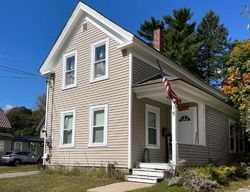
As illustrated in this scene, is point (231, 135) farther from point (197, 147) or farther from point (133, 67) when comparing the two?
point (133, 67)

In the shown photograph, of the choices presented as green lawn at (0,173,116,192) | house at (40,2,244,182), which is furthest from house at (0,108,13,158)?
green lawn at (0,173,116,192)

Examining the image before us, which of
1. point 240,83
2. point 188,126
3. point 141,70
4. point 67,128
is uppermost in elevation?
point 240,83

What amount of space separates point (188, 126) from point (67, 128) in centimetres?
584

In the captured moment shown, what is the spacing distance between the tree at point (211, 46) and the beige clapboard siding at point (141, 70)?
22.9m

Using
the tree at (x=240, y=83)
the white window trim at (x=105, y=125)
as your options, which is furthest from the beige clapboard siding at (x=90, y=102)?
the tree at (x=240, y=83)

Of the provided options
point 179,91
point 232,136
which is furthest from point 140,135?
point 232,136

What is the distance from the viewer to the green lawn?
11273 mm

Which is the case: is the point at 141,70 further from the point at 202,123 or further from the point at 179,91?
the point at 202,123

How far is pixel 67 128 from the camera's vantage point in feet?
54.7

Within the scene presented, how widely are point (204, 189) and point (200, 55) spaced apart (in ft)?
98.7

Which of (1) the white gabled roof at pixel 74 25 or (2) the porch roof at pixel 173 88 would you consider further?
(1) the white gabled roof at pixel 74 25

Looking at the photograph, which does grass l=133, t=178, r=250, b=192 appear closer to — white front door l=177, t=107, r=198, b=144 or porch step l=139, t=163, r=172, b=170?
porch step l=139, t=163, r=172, b=170

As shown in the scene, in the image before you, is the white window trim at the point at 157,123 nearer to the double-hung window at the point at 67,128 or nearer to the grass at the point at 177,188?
the grass at the point at 177,188

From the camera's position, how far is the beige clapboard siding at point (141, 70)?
14242mm
